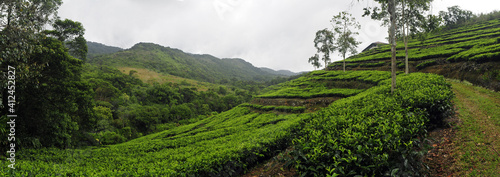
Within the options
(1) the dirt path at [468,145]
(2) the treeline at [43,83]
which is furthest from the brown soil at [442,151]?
(2) the treeline at [43,83]

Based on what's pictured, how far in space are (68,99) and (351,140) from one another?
1802 centimetres

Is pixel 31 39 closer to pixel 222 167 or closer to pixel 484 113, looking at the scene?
pixel 222 167

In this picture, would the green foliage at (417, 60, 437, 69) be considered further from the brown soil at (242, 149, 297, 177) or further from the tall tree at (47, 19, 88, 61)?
the tall tree at (47, 19, 88, 61)

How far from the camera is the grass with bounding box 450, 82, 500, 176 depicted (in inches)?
169

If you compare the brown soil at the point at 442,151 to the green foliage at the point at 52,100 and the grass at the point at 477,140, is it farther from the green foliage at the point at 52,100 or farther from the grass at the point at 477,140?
the green foliage at the point at 52,100

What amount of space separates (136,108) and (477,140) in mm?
51744

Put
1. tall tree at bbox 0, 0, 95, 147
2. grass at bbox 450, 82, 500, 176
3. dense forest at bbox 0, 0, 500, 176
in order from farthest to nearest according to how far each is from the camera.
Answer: tall tree at bbox 0, 0, 95, 147
grass at bbox 450, 82, 500, 176
dense forest at bbox 0, 0, 500, 176

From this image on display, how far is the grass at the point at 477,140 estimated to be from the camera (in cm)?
430

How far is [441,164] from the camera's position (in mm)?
4707

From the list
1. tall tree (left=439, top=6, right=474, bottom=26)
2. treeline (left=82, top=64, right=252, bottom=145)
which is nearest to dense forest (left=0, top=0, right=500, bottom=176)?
treeline (left=82, top=64, right=252, bottom=145)

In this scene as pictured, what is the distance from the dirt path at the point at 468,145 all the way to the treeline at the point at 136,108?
21.0m

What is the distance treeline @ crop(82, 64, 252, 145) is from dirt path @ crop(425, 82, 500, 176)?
69.0 feet

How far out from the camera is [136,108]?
149 feet

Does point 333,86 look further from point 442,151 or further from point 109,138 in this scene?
point 109,138
